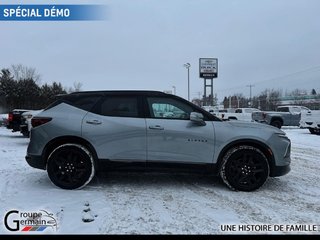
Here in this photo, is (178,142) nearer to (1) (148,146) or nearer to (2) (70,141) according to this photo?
(1) (148,146)

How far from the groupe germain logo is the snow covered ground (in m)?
0.04

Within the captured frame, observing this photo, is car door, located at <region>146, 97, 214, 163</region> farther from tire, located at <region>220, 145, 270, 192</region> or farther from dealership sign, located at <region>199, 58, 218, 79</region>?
dealership sign, located at <region>199, 58, 218, 79</region>

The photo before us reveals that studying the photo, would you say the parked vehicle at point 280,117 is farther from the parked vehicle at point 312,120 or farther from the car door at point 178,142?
the car door at point 178,142

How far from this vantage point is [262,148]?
5.82 metres

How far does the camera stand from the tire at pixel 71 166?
5645 mm

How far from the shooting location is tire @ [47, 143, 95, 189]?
5645mm

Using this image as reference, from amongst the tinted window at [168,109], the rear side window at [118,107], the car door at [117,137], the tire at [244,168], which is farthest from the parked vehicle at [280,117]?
the car door at [117,137]

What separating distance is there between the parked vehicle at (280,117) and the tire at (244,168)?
18599mm

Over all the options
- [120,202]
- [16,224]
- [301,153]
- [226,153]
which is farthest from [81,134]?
[301,153]

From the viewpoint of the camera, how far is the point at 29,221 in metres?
4.24

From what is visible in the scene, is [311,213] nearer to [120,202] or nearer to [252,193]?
[252,193]

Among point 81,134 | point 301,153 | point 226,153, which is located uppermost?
point 81,134

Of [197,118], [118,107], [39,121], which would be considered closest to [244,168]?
[197,118]
